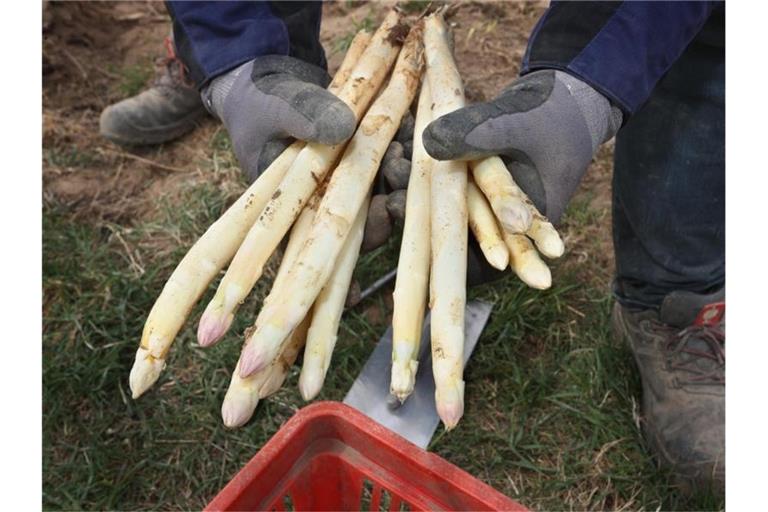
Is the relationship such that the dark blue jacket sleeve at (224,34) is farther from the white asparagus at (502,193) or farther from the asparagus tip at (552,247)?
the asparagus tip at (552,247)

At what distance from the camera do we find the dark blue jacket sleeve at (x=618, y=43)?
4.54ft

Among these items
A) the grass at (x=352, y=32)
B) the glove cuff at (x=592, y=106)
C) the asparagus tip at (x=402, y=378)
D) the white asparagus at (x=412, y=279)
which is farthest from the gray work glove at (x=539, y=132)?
the grass at (x=352, y=32)

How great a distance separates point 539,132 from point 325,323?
0.52 metres

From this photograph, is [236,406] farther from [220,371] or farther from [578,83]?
[220,371]

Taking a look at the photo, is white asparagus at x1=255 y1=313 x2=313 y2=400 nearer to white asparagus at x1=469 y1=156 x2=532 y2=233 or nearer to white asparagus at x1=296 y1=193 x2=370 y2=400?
white asparagus at x1=296 y1=193 x2=370 y2=400

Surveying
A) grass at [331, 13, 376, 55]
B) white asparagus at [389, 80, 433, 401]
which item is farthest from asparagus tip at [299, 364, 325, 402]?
grass at [331, 13, 376, 55]

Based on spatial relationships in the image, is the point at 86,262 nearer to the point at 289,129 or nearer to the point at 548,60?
the point at 289,129

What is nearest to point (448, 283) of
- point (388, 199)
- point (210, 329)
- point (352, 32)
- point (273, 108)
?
point (388, 199)

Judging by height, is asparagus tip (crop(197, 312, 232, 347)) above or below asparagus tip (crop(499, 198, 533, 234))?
below

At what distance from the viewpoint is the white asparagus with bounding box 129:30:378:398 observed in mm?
1161

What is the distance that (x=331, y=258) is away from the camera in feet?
4.00

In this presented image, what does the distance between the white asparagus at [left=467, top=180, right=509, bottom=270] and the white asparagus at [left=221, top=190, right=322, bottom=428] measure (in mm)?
277

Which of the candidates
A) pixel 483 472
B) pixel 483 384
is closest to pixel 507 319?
pixel 483 384

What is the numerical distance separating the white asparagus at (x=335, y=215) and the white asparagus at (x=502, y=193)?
202 millimetres
